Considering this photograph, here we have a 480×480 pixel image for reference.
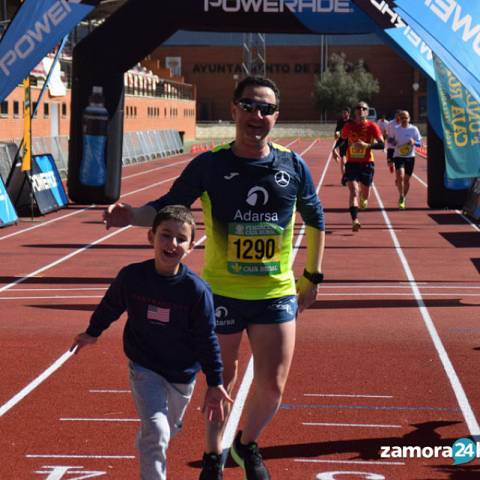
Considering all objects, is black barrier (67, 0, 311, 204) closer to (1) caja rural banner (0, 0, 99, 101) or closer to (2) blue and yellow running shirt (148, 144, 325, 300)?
(1) caja rural banner (0, 0, 99, 101)

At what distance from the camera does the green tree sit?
101 metres

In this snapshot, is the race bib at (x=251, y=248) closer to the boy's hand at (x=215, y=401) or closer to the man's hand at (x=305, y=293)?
the man's hand at (x=305, y=293)

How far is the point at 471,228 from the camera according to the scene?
19.8 metres

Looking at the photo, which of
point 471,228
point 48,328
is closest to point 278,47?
point 471,228

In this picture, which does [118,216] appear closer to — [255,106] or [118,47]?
[255,106]

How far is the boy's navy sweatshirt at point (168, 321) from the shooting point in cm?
508

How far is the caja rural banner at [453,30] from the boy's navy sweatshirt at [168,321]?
7.24 m

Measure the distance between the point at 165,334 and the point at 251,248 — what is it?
0.75 metres

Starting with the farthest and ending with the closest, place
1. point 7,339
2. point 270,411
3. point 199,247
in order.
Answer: point 199,247, point 7,339, point 270,411

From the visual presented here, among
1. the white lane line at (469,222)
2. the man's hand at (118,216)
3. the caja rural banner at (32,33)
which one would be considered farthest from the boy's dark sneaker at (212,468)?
the white lane line at (469,222)

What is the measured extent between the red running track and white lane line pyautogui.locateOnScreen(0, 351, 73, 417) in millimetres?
10

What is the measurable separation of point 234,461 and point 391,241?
12004 mm

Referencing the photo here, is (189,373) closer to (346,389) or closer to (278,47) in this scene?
(346,389)

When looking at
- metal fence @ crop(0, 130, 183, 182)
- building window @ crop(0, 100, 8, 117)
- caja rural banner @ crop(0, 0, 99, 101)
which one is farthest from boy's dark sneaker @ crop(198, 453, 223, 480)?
building window @ crop(0, 100, 8, 117)
